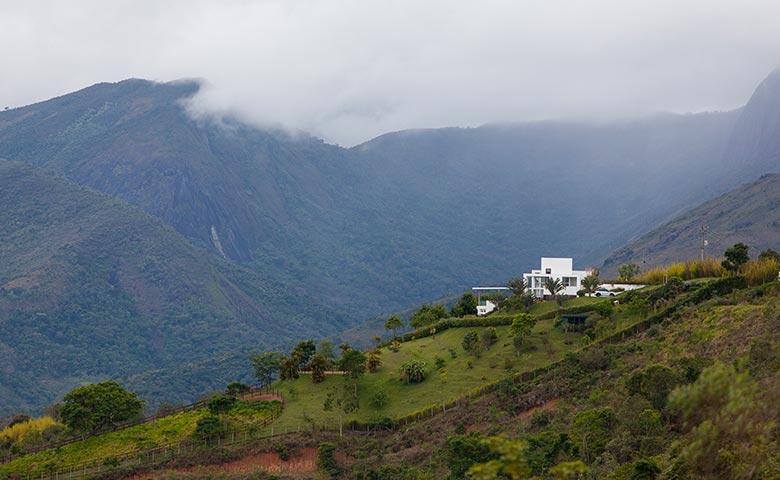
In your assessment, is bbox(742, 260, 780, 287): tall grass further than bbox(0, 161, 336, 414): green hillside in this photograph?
No

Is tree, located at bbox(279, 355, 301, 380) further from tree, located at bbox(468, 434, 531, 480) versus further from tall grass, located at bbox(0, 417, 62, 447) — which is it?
tree, located at bbox(468, 434, 531, 480)

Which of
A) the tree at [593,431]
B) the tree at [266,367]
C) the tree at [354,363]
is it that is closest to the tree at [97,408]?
the tree at [266,367]

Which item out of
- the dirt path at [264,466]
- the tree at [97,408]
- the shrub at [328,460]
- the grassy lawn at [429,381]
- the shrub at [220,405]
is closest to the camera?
the shrub at [328,460]

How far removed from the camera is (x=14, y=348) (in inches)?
5842

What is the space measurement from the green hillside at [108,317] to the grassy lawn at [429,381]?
65.6 metres

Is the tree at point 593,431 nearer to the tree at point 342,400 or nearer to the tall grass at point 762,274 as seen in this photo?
the tree at point 342,400

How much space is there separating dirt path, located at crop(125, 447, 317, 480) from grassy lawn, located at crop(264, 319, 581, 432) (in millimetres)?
4328

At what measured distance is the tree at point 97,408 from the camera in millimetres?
61250

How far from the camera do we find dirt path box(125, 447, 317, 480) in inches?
2148

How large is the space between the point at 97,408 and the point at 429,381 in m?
24.2

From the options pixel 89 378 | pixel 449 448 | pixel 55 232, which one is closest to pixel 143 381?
pixel 89 378

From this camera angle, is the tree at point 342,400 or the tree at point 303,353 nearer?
the tree at point 342,400

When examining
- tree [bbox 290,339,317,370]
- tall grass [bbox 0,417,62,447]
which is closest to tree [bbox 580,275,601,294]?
tree [bbox 290,339,317,370]

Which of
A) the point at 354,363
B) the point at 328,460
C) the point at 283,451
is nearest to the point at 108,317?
the point at 354,363
